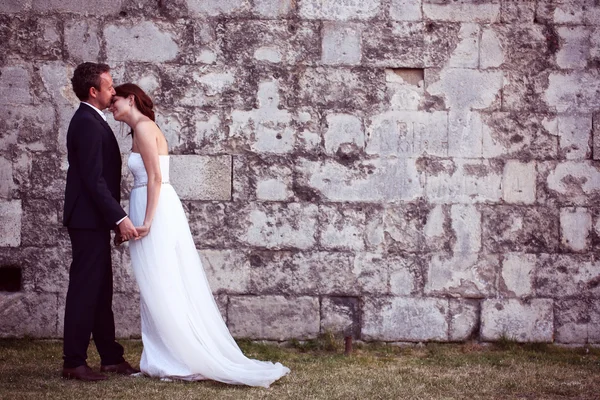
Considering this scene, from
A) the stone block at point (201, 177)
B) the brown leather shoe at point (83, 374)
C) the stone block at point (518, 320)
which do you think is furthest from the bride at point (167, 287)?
the stone block at point (518, 320)

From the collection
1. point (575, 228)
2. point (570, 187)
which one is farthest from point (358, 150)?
point (575, 228)

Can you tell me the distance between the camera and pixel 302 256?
6.14 m

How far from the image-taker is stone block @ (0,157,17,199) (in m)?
6.09

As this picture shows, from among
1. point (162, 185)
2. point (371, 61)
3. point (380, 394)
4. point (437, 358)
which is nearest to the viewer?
point (380, 394)

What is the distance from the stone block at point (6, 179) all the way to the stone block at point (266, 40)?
1.81 m

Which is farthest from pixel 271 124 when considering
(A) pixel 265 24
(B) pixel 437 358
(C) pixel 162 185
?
(B) pixel 437 358

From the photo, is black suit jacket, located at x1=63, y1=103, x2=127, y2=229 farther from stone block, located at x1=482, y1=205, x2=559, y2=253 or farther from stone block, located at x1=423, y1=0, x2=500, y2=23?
stone block, located at x1=482, y1=205, x2=559, y2=253

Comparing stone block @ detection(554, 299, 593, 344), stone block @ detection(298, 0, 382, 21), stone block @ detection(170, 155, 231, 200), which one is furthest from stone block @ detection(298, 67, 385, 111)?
stone block @ detection(554, 299, 593, 344)

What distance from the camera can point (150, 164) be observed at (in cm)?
498

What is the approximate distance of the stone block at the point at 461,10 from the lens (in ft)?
20.2

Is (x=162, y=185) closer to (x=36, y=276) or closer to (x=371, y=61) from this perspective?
(x=36, y=276)

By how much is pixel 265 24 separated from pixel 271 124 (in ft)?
2.45

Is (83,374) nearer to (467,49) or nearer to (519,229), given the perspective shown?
(519,229)

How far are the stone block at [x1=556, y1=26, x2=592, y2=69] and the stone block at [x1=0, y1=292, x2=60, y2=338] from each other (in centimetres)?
420
